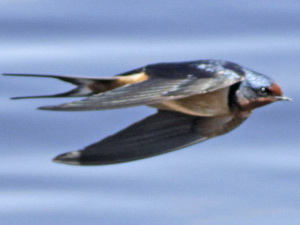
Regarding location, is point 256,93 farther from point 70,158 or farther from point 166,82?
point 70,158

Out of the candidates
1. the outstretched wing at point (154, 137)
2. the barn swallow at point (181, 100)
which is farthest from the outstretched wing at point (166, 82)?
the outstretched wing at point (154, 137)

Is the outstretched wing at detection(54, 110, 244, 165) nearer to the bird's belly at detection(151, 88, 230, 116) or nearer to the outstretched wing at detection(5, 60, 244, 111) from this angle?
the bird's belly at detection(151, 88, 230, 116)

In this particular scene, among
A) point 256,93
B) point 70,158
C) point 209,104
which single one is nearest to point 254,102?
point 256,93

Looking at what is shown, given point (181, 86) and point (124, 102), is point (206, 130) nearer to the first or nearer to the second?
point (181, 86)

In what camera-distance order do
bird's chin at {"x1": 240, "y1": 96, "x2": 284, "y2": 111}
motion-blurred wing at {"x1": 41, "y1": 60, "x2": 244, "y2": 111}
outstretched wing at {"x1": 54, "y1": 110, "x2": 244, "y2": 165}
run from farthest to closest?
1. bird's chin at {"x1": 240, "y1": 96, "x2": 284, "y2": 111}
2. outstretched wing at {"x1": 54, "y1": 110, "x2": 244, "y2": 165}
3. motion-blurred wing at {"x1": 41, "y1": 60, "x2": 244, "y2": 111}

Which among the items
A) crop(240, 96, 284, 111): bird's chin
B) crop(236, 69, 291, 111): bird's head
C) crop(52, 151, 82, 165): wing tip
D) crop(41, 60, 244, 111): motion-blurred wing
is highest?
crop(41, 60, 244, 111): motion-blurred wing

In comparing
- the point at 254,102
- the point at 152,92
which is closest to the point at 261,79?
the point at 254,102

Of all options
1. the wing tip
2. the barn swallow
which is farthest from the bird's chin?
the wing tip
